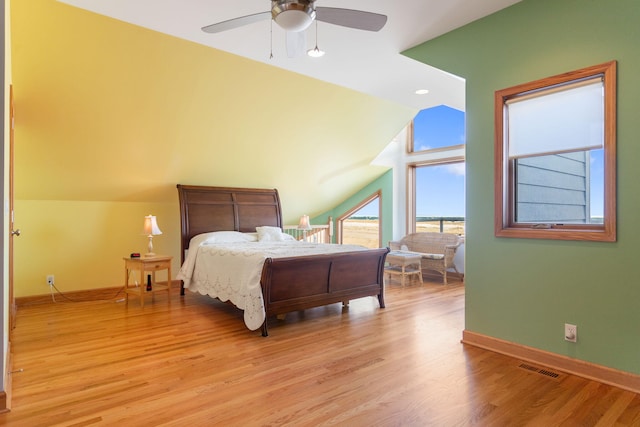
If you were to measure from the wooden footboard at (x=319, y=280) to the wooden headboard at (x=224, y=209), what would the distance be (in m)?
2.16

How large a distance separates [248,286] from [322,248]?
1.28 m

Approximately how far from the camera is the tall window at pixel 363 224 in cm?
789

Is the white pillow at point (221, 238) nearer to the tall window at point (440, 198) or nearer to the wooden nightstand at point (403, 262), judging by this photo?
the wooden nightstand at point (403, 262)

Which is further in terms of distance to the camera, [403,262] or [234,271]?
[403,262]

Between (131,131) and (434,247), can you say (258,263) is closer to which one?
(131,131)

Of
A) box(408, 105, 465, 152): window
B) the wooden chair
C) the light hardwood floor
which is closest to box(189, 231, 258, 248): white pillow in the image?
the light hardwood floor

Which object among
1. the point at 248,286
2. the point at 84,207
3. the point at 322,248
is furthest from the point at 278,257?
the point at 84,207

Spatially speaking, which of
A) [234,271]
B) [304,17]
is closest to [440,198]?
[234,271]

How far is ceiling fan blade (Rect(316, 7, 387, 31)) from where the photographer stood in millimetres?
2117

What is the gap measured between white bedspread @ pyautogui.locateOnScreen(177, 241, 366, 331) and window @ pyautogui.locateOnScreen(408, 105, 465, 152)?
3269 millimetres

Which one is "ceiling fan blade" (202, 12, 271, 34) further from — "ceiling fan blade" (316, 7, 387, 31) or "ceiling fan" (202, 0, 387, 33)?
"ceiling fan blade" (316, 7, 387, 31)

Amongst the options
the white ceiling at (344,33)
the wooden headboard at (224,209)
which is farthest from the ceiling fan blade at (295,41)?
the wooden headboard at (224,209)

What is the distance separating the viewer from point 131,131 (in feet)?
14.4

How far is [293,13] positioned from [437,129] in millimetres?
5450
